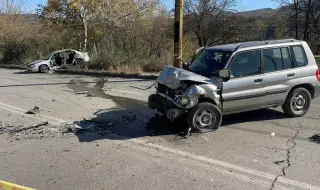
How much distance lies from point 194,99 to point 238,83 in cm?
A: 101

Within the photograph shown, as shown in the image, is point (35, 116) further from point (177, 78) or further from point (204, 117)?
point (204, 117)

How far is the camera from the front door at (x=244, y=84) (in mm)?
7188

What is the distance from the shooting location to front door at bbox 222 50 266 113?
7.19 metres

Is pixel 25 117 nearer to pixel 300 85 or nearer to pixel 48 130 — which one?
pixel 48 130

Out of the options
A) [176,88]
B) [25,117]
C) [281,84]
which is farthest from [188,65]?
[25,117]

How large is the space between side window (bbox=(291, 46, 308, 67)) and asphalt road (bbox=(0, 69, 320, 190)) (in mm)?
1171

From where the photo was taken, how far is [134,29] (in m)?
25.6

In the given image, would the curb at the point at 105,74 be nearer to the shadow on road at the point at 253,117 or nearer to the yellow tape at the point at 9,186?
the shadow on road at the point at 253,117

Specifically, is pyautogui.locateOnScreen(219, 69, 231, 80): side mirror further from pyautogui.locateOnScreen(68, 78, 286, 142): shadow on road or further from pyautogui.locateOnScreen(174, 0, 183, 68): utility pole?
pyautogui.locateOnScreen(174, 0, 183, 68): utility pole

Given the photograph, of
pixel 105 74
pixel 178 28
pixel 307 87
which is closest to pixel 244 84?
pixel 307 87

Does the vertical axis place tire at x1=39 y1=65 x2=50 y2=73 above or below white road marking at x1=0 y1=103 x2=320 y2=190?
above

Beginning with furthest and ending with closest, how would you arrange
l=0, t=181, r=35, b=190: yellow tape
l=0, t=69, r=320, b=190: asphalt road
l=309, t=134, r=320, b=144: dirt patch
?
1. l=309, t=134, r=320, b=144: dirt patch
2. l=0, t=69, r=320, b=190: asphalt road
3. l=0, t=181, r=35, b=190: yellow tape

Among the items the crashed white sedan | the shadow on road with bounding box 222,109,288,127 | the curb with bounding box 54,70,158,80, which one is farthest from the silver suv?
the crashed white sedan

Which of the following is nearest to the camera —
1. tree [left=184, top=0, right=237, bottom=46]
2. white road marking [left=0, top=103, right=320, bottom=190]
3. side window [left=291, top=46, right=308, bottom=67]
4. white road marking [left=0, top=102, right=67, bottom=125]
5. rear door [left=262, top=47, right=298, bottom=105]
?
white road marking [left=0, top=103, right=320, bottom=190]
